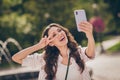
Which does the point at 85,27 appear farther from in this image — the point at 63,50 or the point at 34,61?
the point at 34,61

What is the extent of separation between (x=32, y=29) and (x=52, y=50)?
74.0 feet

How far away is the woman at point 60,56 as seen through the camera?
550 cm

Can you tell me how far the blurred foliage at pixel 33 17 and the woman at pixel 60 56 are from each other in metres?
18.2

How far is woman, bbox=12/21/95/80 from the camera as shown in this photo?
216 inches

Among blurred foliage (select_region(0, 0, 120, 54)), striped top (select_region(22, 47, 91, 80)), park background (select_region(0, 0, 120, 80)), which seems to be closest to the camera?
striped top (select_region(22, 47, 91, 80))

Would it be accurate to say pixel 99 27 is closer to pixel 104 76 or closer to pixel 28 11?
pixel 28 11

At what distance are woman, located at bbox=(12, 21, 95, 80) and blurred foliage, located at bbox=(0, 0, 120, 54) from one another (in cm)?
1821

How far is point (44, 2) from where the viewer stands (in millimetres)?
30953

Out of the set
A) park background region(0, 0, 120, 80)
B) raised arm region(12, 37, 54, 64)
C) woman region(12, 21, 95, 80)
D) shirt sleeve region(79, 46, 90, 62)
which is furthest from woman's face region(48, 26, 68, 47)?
park background region(0, 0, 120, 80)

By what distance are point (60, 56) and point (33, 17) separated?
24.1m

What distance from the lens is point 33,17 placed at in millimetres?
29656

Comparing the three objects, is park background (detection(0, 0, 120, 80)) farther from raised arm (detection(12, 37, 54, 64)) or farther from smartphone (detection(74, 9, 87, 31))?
smartphone (detection(74, 9, 87, 31))

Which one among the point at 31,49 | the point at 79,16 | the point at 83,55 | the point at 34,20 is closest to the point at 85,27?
the point at 79,16

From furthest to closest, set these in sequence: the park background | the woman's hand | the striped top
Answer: the park background → the woman's hand → the striped top
